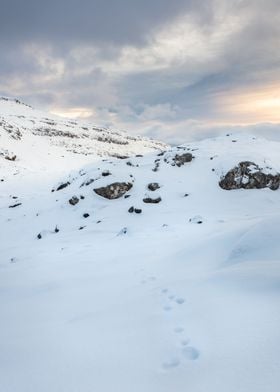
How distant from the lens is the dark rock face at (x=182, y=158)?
62.7 ft

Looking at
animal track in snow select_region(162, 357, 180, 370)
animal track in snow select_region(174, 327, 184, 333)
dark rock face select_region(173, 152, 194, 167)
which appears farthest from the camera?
dark rock face select_region(173, 152, 194, 167)

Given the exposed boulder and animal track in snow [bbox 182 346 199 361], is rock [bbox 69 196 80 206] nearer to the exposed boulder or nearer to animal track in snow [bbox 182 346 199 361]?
the exposed boulder

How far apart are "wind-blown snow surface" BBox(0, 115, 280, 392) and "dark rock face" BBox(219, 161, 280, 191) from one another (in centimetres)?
401

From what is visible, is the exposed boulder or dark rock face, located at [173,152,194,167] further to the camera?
dark rock face, located at [173,152,194,167]

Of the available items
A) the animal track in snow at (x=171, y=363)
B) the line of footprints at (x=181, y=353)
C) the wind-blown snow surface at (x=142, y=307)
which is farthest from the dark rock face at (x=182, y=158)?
the animal track in snow at (x=171, y=363)

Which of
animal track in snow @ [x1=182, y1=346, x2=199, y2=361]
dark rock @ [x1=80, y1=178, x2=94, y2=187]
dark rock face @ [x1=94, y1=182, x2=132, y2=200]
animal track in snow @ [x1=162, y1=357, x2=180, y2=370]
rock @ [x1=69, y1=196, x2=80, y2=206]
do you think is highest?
dark rock @ [x1=80, y1=178, x2=94, y2=187]

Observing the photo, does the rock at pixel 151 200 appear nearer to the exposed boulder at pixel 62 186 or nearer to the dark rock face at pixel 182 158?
the dark rock face at pixel 182 158

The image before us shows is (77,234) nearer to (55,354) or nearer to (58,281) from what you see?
(58,281)

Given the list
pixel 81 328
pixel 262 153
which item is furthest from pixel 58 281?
pixel 262 153

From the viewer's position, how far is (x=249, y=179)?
1639 cm

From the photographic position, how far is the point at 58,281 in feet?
22.8

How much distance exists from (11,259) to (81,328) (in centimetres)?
575

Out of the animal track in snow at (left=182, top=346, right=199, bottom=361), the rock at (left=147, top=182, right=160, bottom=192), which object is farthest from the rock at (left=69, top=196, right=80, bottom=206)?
the animal track in snow at (left=182, top=346, right=199, bottom=361)

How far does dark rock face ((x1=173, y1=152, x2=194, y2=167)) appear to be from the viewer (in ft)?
62.7
